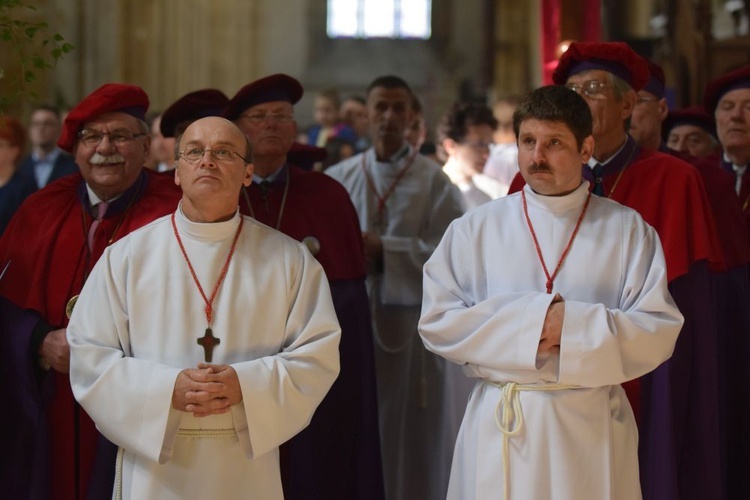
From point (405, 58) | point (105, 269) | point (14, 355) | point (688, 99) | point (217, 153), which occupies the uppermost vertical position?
point (405, 58)

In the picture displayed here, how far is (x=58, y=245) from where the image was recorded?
547cm

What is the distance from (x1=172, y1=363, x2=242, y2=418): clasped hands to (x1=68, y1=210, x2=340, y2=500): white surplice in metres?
0.03

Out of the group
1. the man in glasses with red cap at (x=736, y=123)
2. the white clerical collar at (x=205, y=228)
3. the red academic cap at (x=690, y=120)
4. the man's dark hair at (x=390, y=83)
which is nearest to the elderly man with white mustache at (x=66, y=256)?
the white clerical collar at (x=205, y=228)

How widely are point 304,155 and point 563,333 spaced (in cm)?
246

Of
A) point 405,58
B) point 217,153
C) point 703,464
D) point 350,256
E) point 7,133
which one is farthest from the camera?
point 405,58

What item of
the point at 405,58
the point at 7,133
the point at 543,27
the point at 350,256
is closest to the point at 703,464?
the point at 350,256

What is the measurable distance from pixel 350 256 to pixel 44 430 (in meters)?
1.54

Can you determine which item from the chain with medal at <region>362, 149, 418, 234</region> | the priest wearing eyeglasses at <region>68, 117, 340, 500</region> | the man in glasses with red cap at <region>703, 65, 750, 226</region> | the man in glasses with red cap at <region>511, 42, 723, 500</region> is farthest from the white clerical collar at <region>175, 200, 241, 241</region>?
the man in glasses with red cap at <region>703, 65, 750, 226</region>

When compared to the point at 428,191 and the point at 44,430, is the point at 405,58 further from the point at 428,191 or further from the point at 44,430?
the point at 44,430

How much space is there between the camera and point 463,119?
8.45 meters

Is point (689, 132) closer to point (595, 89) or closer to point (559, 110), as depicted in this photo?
point (595, 89)

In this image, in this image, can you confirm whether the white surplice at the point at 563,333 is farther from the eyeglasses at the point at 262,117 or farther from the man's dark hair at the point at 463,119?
the man's dark hair at the point at 463,119

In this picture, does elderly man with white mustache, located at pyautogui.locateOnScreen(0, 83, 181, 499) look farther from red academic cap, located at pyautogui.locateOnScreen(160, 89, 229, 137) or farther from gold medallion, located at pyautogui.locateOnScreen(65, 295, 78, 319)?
red academic cap, located at pyautogui.locateOnScreen(160, 89, 229, 137)

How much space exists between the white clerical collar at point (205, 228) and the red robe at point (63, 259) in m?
0.85
